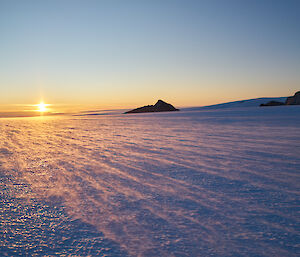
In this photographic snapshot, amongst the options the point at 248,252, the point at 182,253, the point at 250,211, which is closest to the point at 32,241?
the point at 182,253

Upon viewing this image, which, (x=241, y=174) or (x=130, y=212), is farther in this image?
(x=241, y=174)

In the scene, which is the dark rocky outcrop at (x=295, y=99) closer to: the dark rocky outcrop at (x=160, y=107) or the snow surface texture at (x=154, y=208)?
the dark rocky outcrop at (x=160, y=107)

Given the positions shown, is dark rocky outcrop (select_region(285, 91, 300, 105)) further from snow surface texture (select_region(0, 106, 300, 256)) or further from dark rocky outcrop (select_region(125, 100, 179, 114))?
snow surface texture (select_region(0, 106, 300, 256))

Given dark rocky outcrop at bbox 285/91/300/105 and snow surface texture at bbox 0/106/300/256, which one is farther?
dark rocky outcrop at bbox 285/91/300/105

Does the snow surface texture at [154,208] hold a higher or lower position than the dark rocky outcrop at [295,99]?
lower

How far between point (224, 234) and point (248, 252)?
24 cm

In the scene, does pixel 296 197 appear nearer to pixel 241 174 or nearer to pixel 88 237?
pixel 241 174

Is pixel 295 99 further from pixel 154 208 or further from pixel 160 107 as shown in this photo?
pixel 154 208

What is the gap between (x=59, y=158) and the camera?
520 centimetres

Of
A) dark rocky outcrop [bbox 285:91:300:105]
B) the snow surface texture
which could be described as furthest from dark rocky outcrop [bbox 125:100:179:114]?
the snow surface texture

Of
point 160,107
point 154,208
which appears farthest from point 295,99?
point 154,208

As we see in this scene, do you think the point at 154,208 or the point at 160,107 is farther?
the point at 160,107

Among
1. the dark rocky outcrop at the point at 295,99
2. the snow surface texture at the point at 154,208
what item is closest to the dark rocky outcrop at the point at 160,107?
the dark rocky outcrop at the point at 295,99

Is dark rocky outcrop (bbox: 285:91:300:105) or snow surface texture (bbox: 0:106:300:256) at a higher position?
dark rocky outcrop (bbox: 285:91:300:105)
